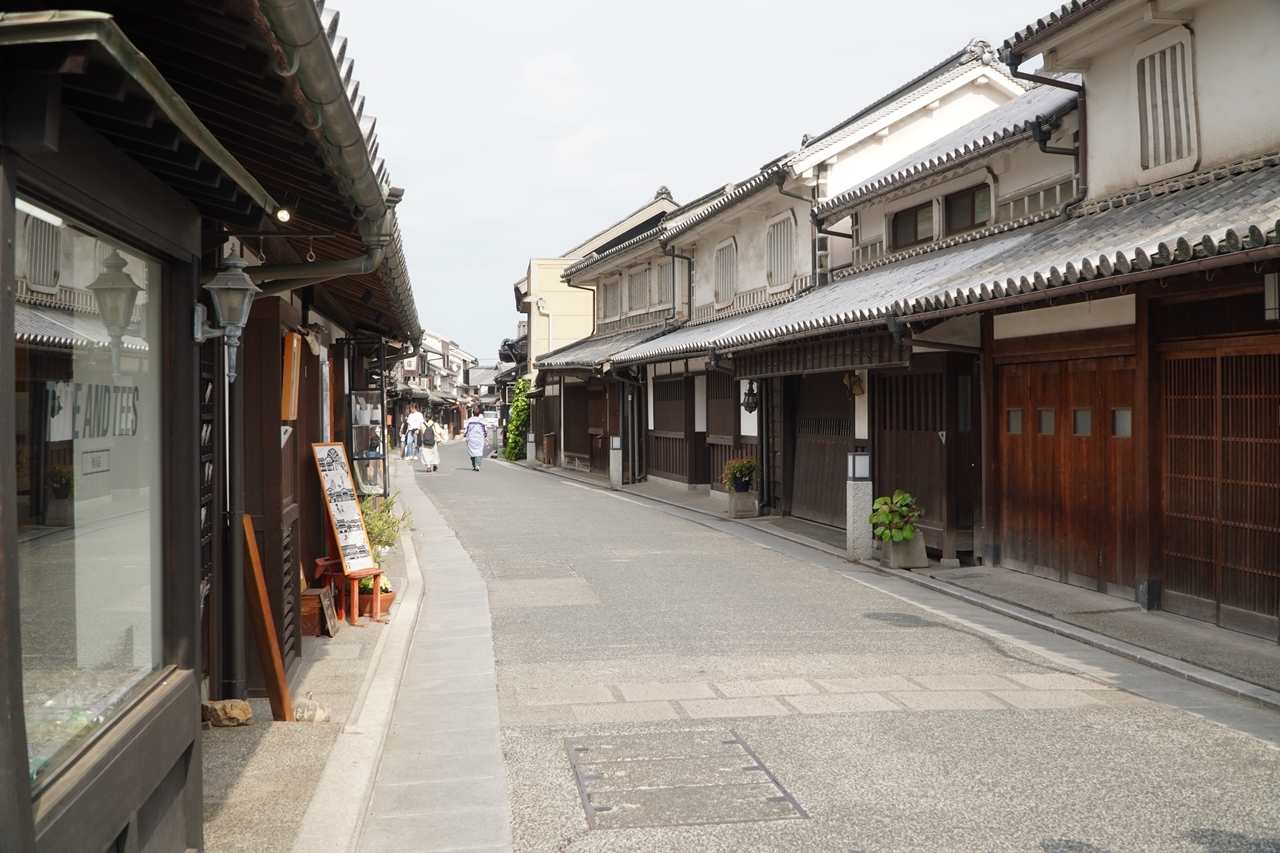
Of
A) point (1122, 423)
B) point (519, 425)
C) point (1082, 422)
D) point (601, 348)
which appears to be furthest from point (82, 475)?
point (519, 425)

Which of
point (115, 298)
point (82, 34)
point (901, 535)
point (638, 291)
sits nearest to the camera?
point (82, 34)

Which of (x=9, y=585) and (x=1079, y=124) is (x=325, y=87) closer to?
(x=9, y=585)

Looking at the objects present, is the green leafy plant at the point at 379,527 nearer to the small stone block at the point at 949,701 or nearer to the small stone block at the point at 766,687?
the small stone block at the point at 766,687

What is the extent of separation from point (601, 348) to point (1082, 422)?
72.7 feet

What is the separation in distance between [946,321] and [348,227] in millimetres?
8826

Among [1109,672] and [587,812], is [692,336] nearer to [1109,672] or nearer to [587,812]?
[1109,672]

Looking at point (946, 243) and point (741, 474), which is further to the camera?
point (741, 474)

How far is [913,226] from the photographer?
55.1 feet

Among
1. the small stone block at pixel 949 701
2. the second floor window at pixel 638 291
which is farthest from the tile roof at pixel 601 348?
the small stone block at pixel 949 701

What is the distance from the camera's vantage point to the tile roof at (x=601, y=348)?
28478 millimetres

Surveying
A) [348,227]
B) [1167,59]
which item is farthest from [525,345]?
[348,227]

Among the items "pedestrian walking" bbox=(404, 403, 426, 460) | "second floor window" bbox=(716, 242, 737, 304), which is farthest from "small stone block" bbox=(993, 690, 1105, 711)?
"pedestrian walking" bbox=(404, 403, 426, 460)

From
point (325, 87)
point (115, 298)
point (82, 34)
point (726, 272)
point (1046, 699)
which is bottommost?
point (1046, 699)

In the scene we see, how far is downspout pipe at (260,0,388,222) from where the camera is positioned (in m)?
3.11
